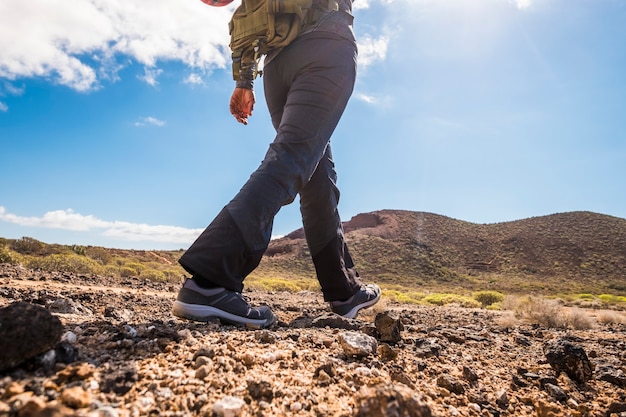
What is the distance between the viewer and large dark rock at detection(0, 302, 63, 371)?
0.92m

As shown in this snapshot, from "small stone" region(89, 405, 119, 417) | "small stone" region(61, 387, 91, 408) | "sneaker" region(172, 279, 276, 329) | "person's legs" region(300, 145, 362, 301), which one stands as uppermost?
"person's legs" region(300, 145, 362, 301)

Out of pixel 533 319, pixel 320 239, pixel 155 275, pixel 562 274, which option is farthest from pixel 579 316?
pixel 562 274

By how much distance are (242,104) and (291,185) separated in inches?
43.5

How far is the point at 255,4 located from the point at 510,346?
2.66 metres

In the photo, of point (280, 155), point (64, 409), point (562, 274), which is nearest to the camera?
point (64, 409)

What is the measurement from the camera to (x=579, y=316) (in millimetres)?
4504

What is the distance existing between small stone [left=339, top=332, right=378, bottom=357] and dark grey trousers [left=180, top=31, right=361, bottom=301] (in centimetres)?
60

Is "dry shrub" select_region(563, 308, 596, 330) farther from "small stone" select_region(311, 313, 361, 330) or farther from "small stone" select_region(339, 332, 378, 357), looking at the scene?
"small stone" select_region(339, 332, 378, 357)

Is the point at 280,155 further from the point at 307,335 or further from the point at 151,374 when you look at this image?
the point at 151,374

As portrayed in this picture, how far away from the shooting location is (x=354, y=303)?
2891mm

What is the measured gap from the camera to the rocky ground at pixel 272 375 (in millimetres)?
910

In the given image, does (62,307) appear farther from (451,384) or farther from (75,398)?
(451,384)

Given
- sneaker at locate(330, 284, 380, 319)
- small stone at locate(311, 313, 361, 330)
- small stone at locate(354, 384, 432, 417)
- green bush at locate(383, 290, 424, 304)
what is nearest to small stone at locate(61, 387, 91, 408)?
small stone at locate(354, 384, 432, 417)

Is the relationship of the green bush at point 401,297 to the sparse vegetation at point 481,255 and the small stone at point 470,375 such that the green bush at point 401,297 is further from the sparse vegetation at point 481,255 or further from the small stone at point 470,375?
the sparse vegetation at point 481,255
